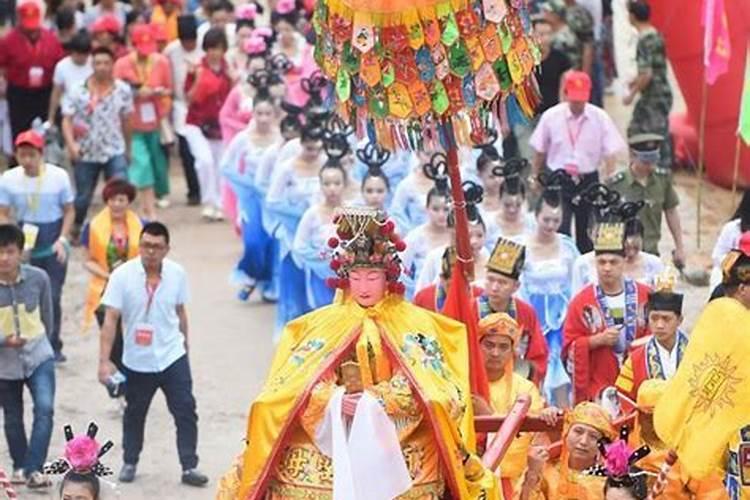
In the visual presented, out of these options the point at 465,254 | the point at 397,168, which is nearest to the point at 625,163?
the point at 397,168

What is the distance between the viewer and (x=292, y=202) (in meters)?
16.9

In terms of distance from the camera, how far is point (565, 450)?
434 inches

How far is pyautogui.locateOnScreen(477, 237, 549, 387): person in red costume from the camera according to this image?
12820mm

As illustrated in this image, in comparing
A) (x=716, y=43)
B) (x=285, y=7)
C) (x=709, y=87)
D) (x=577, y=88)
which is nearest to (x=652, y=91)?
(x=709, y=87)

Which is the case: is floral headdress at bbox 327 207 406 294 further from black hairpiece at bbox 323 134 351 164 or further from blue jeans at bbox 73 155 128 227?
blue jeans at bbox 73 155 128 227

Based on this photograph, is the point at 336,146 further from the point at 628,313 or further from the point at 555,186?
the point at 628,313

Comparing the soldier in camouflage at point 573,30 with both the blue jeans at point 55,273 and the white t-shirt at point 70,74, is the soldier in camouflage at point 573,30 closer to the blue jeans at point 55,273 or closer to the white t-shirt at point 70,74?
the white t-shirt at point 70,74

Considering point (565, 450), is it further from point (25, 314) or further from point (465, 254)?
point (25, 314)

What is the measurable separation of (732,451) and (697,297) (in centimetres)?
666

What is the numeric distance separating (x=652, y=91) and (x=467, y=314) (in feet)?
28.1

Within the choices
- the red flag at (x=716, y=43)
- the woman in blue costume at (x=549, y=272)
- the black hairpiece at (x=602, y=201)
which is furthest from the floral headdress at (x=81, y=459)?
the red flag at (x=716, y=43)

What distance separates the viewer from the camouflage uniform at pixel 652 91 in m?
19.2

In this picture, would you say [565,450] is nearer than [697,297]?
Yes

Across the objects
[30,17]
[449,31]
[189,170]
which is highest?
[449,31]
